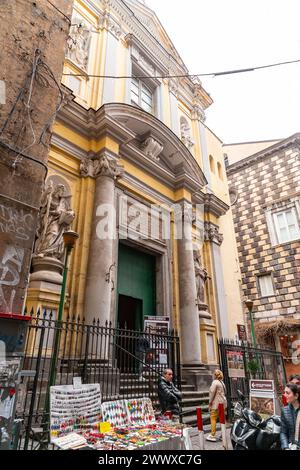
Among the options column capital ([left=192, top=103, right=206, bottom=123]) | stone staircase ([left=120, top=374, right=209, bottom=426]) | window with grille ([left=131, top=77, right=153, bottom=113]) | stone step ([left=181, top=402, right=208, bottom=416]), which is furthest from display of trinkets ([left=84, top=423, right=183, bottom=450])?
column capital ([left=192, top=103, right=206, bottom=123])

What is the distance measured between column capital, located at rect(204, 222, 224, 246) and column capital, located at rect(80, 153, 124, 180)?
18.1ft

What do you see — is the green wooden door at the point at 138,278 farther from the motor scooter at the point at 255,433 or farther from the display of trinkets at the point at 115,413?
the motor scooter at the point at 255,433

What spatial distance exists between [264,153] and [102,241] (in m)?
15.8

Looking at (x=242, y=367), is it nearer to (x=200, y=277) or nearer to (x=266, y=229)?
(x=200, y=277)

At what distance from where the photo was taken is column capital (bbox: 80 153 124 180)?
893 centimetres

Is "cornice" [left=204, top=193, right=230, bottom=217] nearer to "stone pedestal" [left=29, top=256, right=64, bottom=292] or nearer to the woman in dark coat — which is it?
"stone pedestal" [left=29, top=256, right=64, bottom=292]

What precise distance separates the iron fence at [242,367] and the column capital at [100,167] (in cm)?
559

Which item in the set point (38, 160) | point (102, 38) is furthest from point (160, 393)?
point (102, 38)

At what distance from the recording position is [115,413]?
4.78 m

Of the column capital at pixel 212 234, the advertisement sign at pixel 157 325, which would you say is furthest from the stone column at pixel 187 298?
the column capital at pixel 212 234

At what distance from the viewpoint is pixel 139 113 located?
411 inches

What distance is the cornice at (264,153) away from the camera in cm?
1919

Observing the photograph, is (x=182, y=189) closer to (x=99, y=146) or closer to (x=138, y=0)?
(x=99, y=146)
